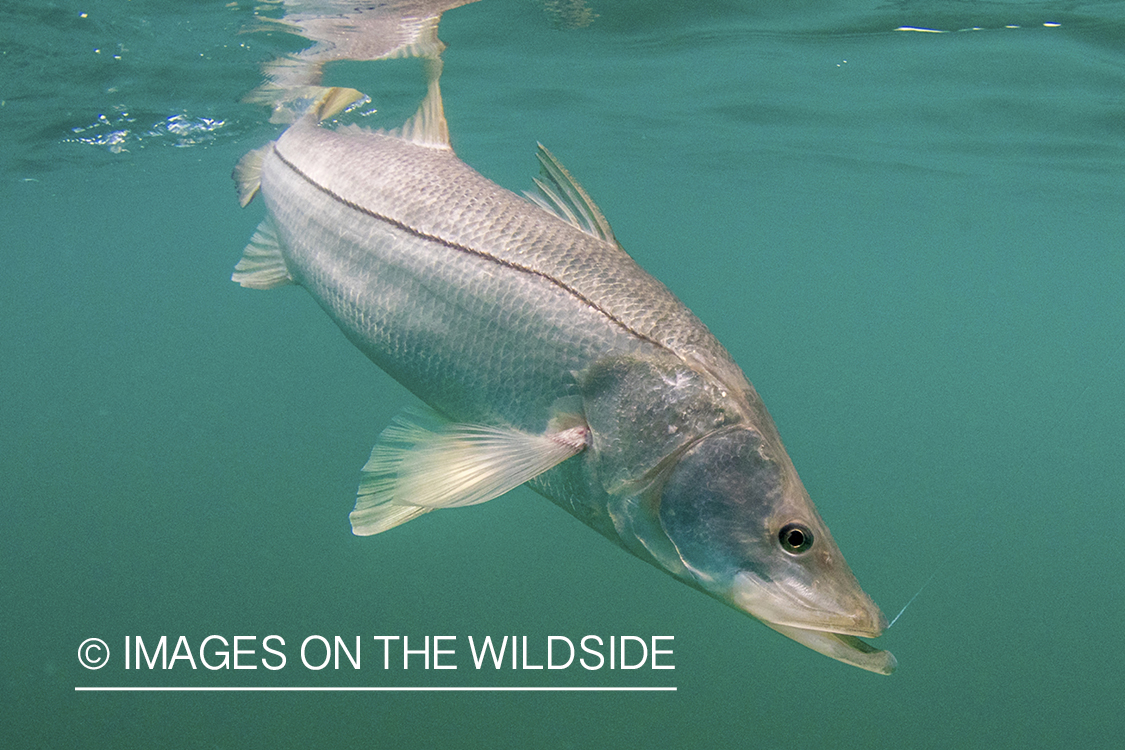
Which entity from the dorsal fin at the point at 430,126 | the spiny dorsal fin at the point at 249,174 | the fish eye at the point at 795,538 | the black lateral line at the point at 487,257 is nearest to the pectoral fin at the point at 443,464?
the black lateral line at the point at 487,257

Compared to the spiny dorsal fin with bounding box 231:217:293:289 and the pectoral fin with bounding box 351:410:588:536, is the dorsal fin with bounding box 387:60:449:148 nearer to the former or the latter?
the spiny dorsal fin with bounding box 231:217:293:289

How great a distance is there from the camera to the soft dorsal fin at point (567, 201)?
2.75m

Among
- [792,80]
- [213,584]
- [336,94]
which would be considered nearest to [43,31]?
[336,94]

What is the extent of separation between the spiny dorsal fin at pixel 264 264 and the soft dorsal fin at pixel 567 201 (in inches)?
72.0

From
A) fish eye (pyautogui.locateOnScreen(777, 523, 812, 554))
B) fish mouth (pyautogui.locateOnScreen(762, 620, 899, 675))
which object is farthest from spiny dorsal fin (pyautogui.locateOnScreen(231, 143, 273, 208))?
fish mouth (pyautogui.locateOnScreen(762, 620, 899, 675))

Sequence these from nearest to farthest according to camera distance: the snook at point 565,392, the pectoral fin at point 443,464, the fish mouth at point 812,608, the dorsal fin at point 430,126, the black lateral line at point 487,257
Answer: the fish mouth at point 812,608, the snook at point 565,392, the pectoral fin at point 443,464, the black lateral line at point 487,257, the dorsal fin at point 430,126

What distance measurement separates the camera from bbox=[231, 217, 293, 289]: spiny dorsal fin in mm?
4031

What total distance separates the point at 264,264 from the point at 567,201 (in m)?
2.18

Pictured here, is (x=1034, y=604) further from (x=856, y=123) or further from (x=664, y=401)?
(x=664, y=401)

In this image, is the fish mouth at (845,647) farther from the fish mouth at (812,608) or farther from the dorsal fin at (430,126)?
the dorsal fin at (430,126)

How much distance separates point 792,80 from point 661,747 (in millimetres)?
11616

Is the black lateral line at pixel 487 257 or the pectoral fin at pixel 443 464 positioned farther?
the black lateral line at pixel 487 257

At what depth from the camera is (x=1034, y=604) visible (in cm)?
1719

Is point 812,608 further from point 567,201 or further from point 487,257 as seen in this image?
point 567,201
